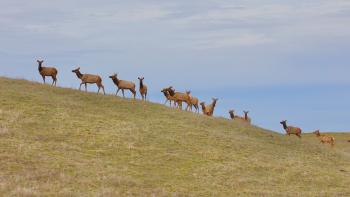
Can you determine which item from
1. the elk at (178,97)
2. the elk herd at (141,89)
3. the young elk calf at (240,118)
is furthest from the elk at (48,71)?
the young elk calf at (240,118)

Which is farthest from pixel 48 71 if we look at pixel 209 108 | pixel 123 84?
pixel 209 108

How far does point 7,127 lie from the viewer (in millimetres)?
32469

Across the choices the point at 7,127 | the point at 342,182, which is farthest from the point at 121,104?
the point at 342,182

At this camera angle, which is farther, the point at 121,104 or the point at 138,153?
the point at 121,104

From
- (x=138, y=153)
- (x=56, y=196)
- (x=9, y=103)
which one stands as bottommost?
(x=56, y=196)

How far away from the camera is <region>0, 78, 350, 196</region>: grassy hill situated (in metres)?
24.9

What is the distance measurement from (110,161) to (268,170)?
796 cm

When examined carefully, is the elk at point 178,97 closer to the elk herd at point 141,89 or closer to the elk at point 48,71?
the elk herd at point 141,89

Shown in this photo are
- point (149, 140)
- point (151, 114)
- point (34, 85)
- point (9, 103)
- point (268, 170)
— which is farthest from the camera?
point (34, 85)

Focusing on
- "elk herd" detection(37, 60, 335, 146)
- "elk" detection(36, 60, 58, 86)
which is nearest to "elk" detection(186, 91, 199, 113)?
"elk herd" detection(37, 60, 335, 146)

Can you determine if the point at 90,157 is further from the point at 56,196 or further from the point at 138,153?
the point at 56,196

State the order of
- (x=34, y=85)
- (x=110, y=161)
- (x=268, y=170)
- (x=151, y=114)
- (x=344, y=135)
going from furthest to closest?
(x=344, y=135), (x=34, y=85), (x=151, y=114), (x=268, y=170), (x=110, y=161)

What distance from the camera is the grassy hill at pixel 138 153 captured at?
81.7 ft

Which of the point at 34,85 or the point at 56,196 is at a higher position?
the point at 34,85
